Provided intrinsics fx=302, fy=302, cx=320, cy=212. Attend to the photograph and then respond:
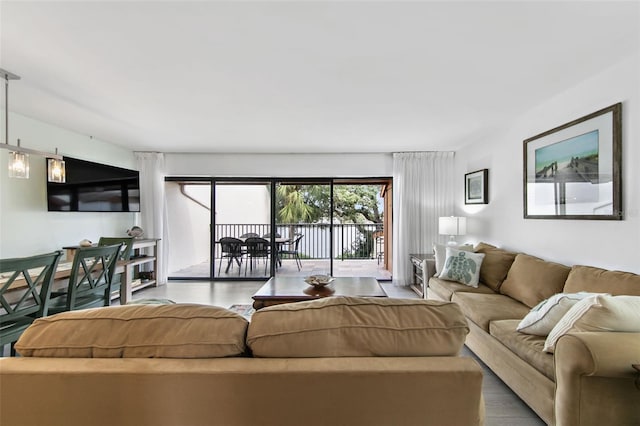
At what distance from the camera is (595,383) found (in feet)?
4.54

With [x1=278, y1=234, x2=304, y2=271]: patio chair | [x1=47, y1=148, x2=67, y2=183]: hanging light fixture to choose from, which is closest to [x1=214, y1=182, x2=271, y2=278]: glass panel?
[x1=278, y1=234, x2=304, y2=271]: patio chair

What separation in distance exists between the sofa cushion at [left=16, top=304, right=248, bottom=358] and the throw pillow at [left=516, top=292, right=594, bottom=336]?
188 centimetres

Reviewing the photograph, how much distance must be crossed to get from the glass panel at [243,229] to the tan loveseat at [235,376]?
15.2ft

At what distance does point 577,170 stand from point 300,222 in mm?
4366

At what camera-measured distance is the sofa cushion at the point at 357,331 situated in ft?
3.44

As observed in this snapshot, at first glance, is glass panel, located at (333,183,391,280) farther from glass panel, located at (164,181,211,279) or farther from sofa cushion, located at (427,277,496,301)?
sofa cushion, located at (427,277,496,301)

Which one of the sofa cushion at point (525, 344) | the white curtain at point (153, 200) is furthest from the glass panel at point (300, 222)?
the sofa cushion at point (525, 344)

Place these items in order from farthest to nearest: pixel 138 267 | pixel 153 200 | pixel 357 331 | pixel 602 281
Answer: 1. pixel 153 200
2. pixel 138 267
3. pixel 602 281
4. pixel 357 331

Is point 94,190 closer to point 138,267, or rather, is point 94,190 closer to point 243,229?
point 138,267

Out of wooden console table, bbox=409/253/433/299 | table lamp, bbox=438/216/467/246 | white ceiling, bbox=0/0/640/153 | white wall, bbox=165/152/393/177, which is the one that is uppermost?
white ceiling, bbox=0/0/640/153

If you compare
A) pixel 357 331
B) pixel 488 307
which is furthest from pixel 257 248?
pixel 357 331

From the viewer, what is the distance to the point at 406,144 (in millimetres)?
4758

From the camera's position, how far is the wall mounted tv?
371 cm

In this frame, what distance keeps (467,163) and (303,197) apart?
292 cm
